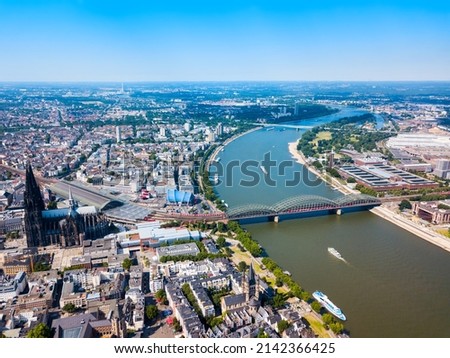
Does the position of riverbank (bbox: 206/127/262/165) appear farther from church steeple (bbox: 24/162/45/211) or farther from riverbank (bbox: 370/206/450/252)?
church steeple (bbox: 24/162/45/211)

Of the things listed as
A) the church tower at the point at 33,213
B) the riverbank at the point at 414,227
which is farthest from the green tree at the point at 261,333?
the riverbank at the point at 414,227

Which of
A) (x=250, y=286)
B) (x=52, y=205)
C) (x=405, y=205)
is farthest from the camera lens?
(x=405, y=205)

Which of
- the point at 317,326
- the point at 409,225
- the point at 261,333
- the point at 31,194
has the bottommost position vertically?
the point at 317,326

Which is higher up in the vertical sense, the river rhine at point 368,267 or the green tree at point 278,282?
the green tree at point 278,282

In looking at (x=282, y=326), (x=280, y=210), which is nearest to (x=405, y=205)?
(x=280, y=210)

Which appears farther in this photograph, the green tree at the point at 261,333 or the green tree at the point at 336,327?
the green tree at the point at 336,327

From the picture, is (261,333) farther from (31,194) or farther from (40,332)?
(31,194)

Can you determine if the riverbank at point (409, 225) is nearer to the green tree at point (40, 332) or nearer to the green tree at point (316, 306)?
the green tree at point (316, 306)
